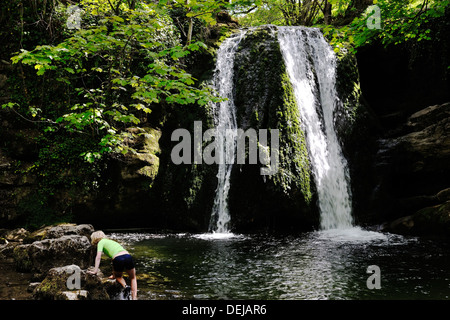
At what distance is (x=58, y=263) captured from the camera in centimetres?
554

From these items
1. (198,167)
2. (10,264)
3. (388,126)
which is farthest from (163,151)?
(388,126)

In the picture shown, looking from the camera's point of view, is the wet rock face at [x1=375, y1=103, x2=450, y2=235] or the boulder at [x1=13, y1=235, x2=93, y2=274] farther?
the wet rock face at [x1=375, y1=103, x2=450, y2=235]

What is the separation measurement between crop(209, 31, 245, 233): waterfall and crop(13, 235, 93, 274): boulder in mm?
5013

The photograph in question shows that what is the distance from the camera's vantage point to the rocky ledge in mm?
4023

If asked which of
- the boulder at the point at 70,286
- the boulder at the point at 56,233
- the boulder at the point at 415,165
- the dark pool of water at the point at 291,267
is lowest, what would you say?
the dark pool of water at the point at 291,267

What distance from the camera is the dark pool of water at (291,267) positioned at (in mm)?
4617

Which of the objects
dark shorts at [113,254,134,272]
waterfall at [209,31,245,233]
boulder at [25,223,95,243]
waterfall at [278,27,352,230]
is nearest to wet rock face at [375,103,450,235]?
waterfall at [278,27,352,230]

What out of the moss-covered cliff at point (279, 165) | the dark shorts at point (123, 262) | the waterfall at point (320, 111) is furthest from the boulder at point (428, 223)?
the dark shorts at point (123, 262)

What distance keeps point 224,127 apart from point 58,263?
7384 mm

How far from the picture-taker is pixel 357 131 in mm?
11523

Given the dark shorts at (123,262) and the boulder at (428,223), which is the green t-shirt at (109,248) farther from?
the boulder at (428,223)

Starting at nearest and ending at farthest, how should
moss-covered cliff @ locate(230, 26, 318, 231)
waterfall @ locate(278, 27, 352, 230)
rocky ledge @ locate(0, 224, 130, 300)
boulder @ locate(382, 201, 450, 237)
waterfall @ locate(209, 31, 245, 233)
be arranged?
rocky ledge @ locate(0, 224, 130, 300)
boulder @ locate(382, 201, 450, 237)
moss-covered cliff @ locate(230, 26, 318, 231)
waterfall @ locate(209, 31, 245, 233)
waterfall @ locate(278, 27, 352, 230)

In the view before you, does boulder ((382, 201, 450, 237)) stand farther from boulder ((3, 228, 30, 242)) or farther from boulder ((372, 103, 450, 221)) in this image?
boulder ((3, 228, 30, 242))

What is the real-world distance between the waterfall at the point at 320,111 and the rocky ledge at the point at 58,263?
7588 millimetres
